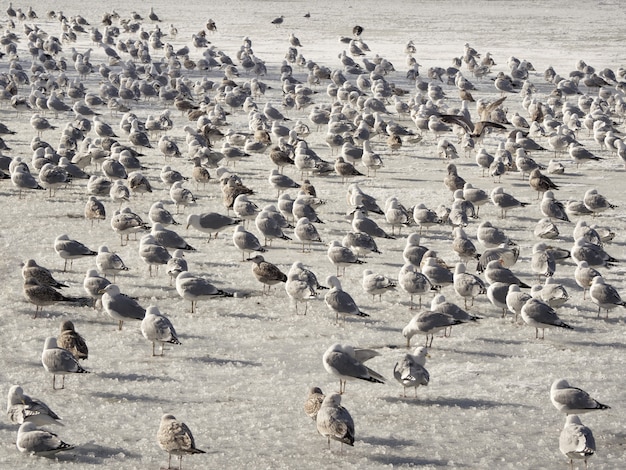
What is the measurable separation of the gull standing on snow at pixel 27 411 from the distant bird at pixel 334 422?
3.25 metres

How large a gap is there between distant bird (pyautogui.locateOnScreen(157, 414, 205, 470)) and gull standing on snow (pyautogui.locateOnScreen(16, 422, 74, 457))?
3.51 ft

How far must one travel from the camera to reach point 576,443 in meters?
11.0

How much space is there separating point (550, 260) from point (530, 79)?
30.8 metres

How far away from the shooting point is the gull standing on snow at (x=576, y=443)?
10.9 m

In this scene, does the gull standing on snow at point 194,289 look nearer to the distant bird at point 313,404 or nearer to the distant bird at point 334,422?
the distant bird at point 313,404

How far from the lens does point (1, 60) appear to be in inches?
2019

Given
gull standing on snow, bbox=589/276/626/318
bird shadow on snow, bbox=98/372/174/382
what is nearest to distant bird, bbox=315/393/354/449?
bird shadow on snow, bbox=98/372/174/382

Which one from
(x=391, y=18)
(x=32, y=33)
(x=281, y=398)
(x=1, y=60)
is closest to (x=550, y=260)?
(x=281, y=398)

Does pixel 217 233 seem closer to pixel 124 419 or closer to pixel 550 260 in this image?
pixel 550 260

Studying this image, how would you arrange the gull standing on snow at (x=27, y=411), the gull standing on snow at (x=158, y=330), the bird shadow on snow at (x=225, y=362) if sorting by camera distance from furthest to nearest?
the bird shadow on snow at (x=225, y=362), the gull standing on snow at (x=158, y=330), the gull standing on snow at (x=27, y=411)

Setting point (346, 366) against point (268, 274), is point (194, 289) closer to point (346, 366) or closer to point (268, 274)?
point (268, 274)

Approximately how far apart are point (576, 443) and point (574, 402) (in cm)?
132

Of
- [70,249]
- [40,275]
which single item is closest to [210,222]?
[70,249]

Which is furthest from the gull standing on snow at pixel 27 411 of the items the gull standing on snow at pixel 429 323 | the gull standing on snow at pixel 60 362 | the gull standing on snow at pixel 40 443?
the gull standing on snow at pixel 429 323
